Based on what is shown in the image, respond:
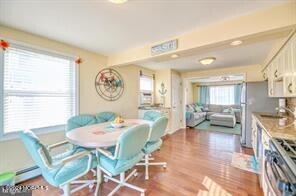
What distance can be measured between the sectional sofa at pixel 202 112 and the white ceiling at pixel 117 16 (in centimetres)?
449

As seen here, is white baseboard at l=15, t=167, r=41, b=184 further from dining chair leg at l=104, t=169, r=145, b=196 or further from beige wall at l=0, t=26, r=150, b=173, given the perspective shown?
dining chair leg at l=104, t=169, r=145, b=196

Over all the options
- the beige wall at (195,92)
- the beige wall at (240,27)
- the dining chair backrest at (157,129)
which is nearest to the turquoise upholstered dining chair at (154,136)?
the dining chair backrest at (157,129)

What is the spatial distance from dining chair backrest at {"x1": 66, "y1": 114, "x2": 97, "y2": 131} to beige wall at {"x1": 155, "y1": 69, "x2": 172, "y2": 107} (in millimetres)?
2860

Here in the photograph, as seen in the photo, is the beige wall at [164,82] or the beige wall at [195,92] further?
the beige wall at [195,92]

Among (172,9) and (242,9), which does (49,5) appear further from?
(242,9)

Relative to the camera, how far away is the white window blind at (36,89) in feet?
7.25

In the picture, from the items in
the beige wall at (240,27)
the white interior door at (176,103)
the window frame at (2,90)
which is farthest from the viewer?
the white interior door at (176,103)

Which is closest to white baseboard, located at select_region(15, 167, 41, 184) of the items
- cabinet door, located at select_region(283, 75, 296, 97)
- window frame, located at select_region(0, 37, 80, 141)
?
window frame, located at select_region(0, 37, 80, 141)

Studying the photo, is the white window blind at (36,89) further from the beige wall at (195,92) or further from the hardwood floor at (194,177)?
the beige wall at (195,92)

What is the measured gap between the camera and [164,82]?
17.5ft

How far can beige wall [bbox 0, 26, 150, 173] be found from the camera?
2186 millimetres

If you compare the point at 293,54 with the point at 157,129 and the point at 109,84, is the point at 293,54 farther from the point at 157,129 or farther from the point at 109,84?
the point at 109,84

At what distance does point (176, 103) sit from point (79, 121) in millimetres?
3676

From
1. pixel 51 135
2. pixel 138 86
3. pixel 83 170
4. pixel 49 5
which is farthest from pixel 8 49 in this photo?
pixel 138 86
